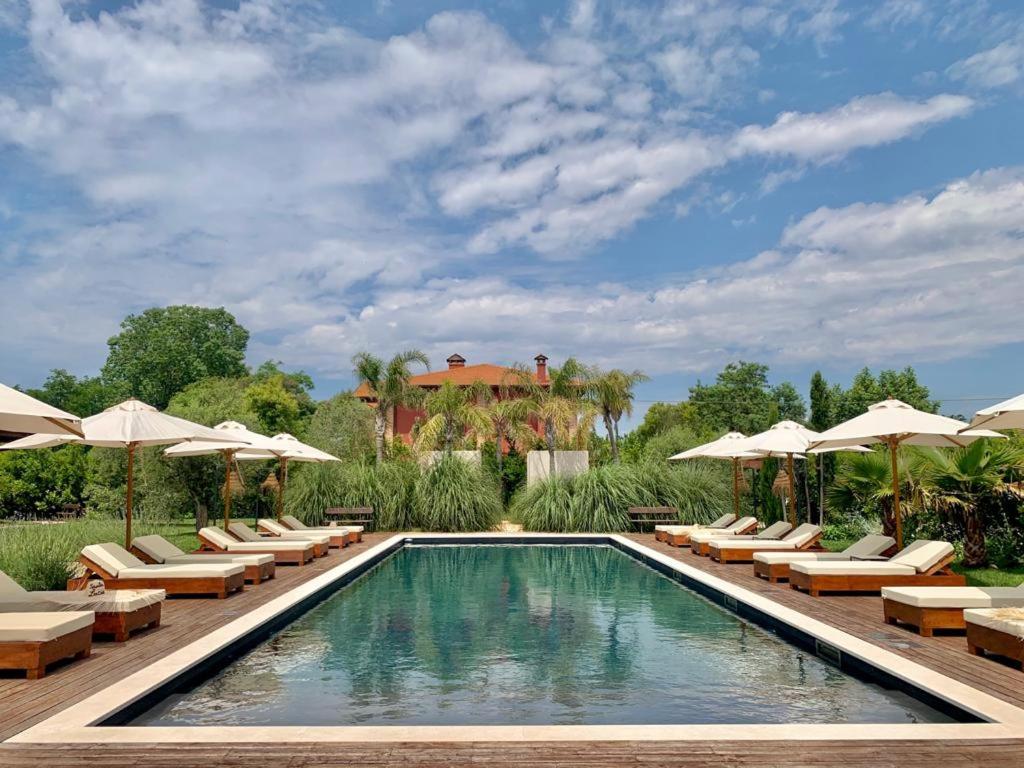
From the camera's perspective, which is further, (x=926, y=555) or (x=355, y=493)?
(x=355, y=493)

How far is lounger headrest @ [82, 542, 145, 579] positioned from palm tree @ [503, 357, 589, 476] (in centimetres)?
1405

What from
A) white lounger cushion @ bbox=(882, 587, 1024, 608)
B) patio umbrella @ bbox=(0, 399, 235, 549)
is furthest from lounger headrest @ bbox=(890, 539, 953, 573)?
patio umbrella @ bbox=(0, 399, 235, 549)

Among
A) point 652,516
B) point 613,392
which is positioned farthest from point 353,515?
point 613,392

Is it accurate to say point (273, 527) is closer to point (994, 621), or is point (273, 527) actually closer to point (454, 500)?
point (454, 500)

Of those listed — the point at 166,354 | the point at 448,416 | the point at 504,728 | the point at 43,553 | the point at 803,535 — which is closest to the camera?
the point at 504,728

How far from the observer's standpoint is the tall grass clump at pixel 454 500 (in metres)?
18.2

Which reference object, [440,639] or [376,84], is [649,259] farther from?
[440,639]

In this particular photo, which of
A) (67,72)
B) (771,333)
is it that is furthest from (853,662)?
(771,333)

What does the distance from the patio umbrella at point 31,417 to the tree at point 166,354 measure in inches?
1843

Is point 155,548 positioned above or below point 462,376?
below

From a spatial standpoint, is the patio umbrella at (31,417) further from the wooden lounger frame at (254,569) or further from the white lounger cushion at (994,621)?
the white lounger cushion at (994,621)

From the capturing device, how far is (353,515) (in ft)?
61.0

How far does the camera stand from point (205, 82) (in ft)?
45.6

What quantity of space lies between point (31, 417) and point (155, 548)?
4.28 m
